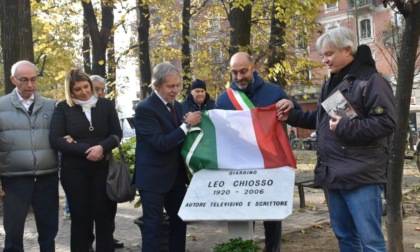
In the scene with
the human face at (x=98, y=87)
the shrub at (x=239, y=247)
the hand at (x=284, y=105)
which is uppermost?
the human face at (x=98, y=87)

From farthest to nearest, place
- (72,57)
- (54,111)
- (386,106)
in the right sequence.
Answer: (72,57), (54,111), (386,106)

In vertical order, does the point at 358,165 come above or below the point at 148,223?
above

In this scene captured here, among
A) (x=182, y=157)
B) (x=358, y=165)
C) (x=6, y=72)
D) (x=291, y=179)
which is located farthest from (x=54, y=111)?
(x=6, y=72)

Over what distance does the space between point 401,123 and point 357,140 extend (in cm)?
188

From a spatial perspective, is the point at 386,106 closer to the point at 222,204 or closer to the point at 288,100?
the point at 288,100

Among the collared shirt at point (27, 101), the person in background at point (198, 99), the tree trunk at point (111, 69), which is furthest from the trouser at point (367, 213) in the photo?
the tree trunk at point (111, 69)

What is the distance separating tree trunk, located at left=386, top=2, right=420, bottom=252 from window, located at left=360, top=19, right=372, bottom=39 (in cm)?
4266

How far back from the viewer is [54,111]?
482 cm

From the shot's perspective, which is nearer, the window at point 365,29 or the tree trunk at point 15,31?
the tree trunk at point 15,31

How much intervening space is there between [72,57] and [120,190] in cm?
1822

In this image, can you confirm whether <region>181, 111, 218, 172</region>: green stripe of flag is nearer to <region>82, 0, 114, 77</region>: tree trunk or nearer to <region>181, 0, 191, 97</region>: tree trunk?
<region>82, 0, 114, 77</region>: tree trunk

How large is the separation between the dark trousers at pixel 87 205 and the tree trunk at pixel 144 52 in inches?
415

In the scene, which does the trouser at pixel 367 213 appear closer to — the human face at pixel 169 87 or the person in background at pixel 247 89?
the person in background at pixel 247 89

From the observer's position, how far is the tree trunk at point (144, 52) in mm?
15617
